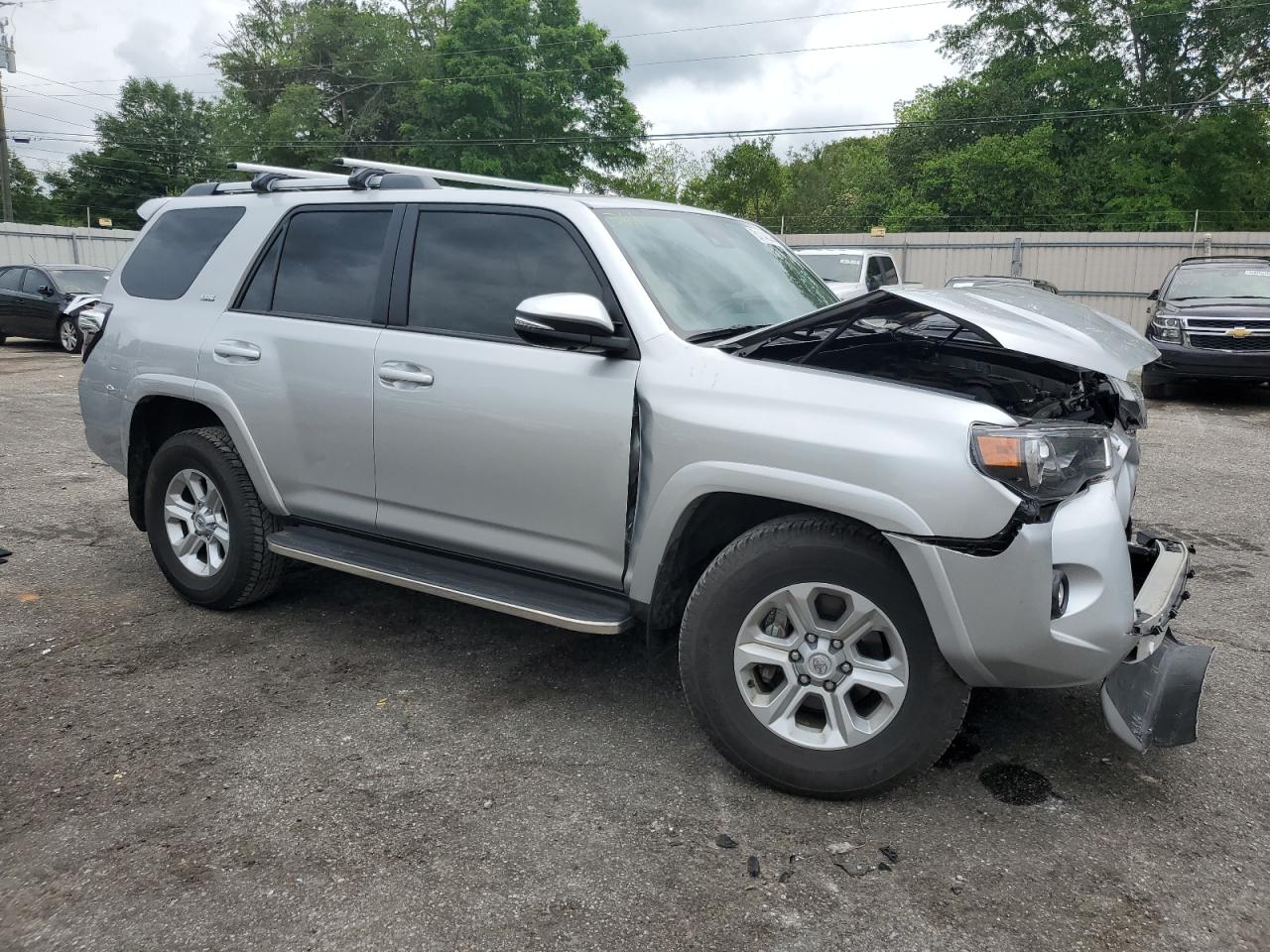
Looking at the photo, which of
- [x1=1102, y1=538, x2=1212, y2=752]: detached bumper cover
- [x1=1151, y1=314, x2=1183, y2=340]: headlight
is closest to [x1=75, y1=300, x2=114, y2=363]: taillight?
[x1=1102, y1=538, x2=1212, y2=752]: detached bumper cover

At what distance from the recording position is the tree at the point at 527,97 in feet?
131

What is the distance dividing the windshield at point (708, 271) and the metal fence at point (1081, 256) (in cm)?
1974

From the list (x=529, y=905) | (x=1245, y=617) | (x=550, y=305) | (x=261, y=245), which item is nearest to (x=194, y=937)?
(x=529, y=905)

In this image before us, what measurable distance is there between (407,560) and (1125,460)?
2641mm

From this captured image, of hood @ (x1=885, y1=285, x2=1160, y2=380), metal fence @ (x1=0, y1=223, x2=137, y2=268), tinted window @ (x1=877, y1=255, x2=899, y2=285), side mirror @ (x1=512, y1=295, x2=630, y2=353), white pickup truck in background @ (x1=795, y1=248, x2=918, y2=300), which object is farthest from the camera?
metal fence @ (x1=0, y1=223, x2=137, y2=268)

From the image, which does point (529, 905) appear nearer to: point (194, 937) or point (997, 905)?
point (194, 937)

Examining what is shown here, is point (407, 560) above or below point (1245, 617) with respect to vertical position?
above

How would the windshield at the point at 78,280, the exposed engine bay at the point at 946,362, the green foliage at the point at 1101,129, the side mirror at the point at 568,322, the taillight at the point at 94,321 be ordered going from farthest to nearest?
the green foliage at the point at 1101,129 → the windshield at the point at 78,280 → the taillight at the point at 94,321 → the exposed engine bay at the point at 946,362 → the side mirror at the point at 568,322

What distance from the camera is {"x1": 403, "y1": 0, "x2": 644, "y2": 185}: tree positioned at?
4006cm

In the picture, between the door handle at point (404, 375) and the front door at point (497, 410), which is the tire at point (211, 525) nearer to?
the front door at point (497, 410)

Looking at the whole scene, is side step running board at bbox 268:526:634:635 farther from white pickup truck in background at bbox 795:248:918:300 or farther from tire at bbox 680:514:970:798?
white pickup truck in background at bbox 795:248:918:300

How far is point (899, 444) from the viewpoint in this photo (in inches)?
109

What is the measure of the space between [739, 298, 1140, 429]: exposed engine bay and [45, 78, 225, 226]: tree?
210ft

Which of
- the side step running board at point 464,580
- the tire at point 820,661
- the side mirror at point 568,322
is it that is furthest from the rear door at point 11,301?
the tire at point 820,661
